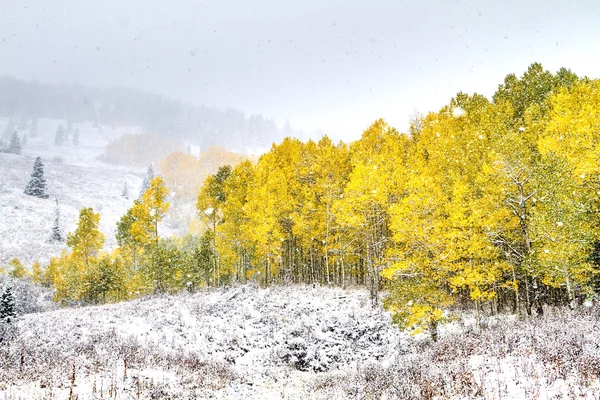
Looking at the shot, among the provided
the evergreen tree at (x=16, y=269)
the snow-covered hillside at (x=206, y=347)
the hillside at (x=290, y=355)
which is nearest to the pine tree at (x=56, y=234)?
the evergreen tree at (x=16, y=269)

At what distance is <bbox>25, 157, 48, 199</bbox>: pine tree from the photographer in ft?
257

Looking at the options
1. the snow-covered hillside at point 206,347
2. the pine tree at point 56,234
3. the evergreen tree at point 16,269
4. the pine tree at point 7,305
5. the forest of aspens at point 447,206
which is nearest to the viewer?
the snow-covered hillside at point 206,347

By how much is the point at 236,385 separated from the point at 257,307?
850 cm

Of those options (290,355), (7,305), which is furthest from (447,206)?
(7,305)

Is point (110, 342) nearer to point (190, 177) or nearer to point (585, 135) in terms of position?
point (585, 135)

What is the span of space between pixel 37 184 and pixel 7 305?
79.3 metres

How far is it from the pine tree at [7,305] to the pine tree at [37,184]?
3052 inches

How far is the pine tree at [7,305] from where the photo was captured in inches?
610

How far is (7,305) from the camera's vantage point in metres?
15.8

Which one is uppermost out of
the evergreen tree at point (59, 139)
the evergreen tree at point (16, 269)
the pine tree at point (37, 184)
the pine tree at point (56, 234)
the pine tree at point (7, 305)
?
the evergreen tree at point (59, 139)

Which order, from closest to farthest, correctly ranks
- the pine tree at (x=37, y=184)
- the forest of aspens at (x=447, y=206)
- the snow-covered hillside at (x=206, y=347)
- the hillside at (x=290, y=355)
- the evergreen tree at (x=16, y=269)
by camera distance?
the hillside at (x=290, y=355) < the snow-covered hillside at (x=206, y=347) < the forest of aspens at (x=447, y=206) < the evergreen tree at (x=16, y=269) < the pine tree at (x=37, y=184)

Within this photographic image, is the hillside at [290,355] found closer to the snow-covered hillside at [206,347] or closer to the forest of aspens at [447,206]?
the snow-covered hillside at [206,347]

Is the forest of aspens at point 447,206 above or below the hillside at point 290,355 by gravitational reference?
above

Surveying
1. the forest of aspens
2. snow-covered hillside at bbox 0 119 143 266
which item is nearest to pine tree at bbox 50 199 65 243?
snow-covered hillside at bbox 0 119 143 266
